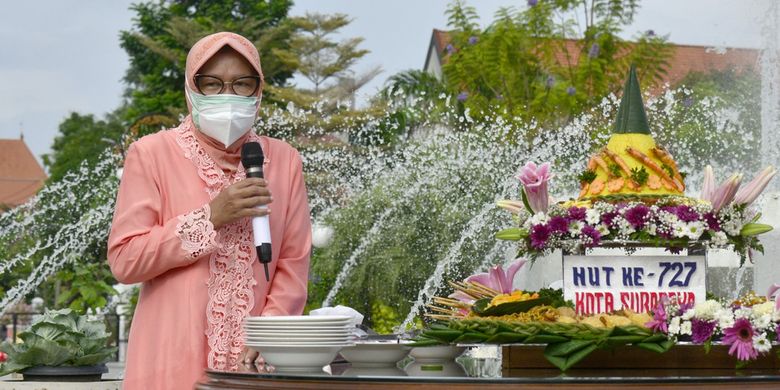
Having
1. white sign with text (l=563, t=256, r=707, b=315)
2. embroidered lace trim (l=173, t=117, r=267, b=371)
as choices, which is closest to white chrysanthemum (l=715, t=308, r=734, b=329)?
white sign with text (l=563, t=256, r=707, b=315)

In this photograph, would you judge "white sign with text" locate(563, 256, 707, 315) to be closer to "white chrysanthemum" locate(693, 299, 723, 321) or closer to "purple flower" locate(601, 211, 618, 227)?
"purple flower" locate(601, 211, 618, 227)

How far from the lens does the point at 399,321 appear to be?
59.3 feet

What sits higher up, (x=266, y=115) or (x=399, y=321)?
(x=266, y=115)

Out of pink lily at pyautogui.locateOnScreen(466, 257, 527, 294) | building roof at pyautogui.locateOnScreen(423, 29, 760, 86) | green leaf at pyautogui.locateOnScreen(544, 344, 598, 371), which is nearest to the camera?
green leaf at pyautogui.locateOnScreen(544, 344, 598, 371)

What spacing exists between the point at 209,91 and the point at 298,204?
1.43 ft

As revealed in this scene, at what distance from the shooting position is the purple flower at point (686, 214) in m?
3.88

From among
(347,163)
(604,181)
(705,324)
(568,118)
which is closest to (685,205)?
(604,181)

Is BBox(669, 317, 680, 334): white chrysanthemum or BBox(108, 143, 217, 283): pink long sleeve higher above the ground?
BBox(108, 143, 217, 283): pink long sleeve

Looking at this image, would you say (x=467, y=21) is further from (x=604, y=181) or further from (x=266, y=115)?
(x=604, y=181)

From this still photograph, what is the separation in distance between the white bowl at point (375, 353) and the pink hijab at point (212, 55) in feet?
2.41

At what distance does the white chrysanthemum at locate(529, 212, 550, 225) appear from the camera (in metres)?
3.99

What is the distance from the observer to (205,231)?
145 inches

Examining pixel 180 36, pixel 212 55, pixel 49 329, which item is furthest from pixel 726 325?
pixel 180 36

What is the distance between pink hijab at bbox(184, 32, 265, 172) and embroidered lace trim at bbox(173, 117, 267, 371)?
3cm
